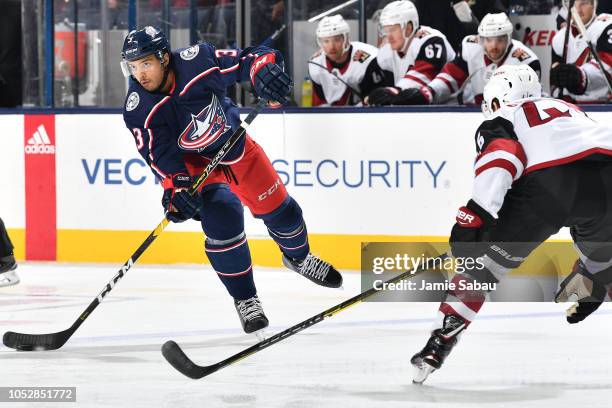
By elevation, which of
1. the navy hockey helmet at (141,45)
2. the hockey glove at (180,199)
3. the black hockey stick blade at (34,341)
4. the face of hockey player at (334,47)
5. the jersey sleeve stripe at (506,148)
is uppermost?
the navy hockey helmet at (141,45)

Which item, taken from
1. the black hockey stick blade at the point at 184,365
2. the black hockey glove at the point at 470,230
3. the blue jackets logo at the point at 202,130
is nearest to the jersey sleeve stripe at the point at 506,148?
the black hockey glove at the point at 470,230

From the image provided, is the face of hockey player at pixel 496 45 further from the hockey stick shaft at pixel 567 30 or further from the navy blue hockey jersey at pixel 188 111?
the navy blue hockey jersey at pixel 188 111

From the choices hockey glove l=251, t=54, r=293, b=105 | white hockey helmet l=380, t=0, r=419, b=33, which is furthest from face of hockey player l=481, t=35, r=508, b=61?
hockey glove l=251, t=54, r=293, b=105

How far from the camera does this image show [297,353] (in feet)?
13.4

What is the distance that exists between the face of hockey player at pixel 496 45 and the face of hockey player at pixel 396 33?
1.29ft

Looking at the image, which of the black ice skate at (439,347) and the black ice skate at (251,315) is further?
the black ice skate at (251,315)

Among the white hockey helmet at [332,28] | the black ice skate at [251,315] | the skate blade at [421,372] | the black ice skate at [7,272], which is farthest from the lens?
the white hockey helmet at [332,28]

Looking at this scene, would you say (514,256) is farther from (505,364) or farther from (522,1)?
(522,1)

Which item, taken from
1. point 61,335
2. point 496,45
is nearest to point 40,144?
point 496,45

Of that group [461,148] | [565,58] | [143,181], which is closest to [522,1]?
[565,58]

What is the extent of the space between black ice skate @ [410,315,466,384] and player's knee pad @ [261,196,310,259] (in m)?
1.21

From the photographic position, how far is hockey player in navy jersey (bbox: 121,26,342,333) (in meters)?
4.25

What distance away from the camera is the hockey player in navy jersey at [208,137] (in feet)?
14.0

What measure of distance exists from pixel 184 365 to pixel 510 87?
45.3 inches
